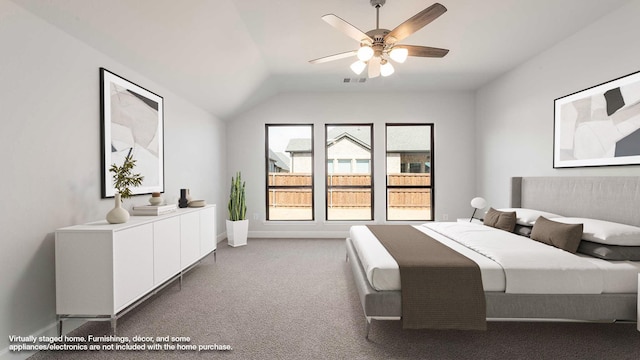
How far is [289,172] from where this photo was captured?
221 inches

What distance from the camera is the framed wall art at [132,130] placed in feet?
8.15

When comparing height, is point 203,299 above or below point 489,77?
below

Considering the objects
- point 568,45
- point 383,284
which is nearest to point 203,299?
point 383,284

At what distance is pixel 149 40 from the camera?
2617 mm

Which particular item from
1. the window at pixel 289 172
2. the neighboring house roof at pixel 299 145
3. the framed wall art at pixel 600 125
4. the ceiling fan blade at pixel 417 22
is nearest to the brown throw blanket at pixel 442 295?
the ceiling fan blade at pixel 417 22

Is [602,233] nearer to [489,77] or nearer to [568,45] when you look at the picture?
[568,45]

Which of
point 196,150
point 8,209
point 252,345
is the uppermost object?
point 196,150

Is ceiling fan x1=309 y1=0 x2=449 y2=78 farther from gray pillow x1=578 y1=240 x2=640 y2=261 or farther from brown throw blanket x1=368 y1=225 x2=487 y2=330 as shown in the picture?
gray pillow x1=578 y1=240 x2=640 y2=261

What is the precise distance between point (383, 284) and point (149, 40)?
2858 millimetres

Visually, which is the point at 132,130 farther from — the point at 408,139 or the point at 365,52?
the point at 408,139

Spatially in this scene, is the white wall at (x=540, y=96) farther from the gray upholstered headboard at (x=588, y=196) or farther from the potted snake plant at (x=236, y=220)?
the potted snake plant at (x=236, y=220)

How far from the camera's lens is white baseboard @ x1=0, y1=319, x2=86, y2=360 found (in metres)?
1.72

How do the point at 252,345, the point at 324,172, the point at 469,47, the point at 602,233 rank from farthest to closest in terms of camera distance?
the point at 324,172
the point at 469,47
the point at 602,233
the point at 252,345

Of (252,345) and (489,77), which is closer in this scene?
(252,345)
